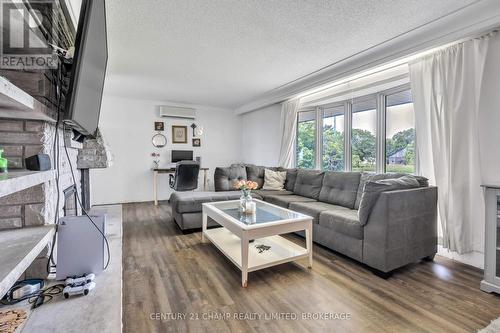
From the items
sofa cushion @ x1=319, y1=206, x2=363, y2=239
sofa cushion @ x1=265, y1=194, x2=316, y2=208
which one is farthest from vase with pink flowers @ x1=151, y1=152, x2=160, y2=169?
sofa cushion @ x1=319, y1=206, x2=363, y2=239

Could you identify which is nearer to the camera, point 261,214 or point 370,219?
point 370,219

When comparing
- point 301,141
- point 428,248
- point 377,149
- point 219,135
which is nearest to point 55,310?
point 428,248

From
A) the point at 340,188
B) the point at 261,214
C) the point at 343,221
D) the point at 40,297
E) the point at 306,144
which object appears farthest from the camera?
the point at 306,144

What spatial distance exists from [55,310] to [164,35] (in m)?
2.50

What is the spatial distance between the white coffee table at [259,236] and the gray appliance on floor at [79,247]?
108 centimetres

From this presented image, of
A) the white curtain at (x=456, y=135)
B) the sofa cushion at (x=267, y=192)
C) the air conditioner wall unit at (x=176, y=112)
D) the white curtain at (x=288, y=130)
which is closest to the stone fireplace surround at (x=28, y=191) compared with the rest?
the sofa cushion at (x=267, y=192)

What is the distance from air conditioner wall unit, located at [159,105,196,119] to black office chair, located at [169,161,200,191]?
188 centimetres

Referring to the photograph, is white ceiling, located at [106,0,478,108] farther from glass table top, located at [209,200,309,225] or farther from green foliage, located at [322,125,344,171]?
glass table top, located at [209,200,309,225]

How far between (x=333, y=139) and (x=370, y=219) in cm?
223

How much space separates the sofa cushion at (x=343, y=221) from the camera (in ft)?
7.96

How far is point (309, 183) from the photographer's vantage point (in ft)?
13.0

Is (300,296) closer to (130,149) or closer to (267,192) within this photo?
(267,192)

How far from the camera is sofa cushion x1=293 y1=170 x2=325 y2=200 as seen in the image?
12.5 ft

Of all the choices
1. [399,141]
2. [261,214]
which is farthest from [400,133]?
[261,214]
